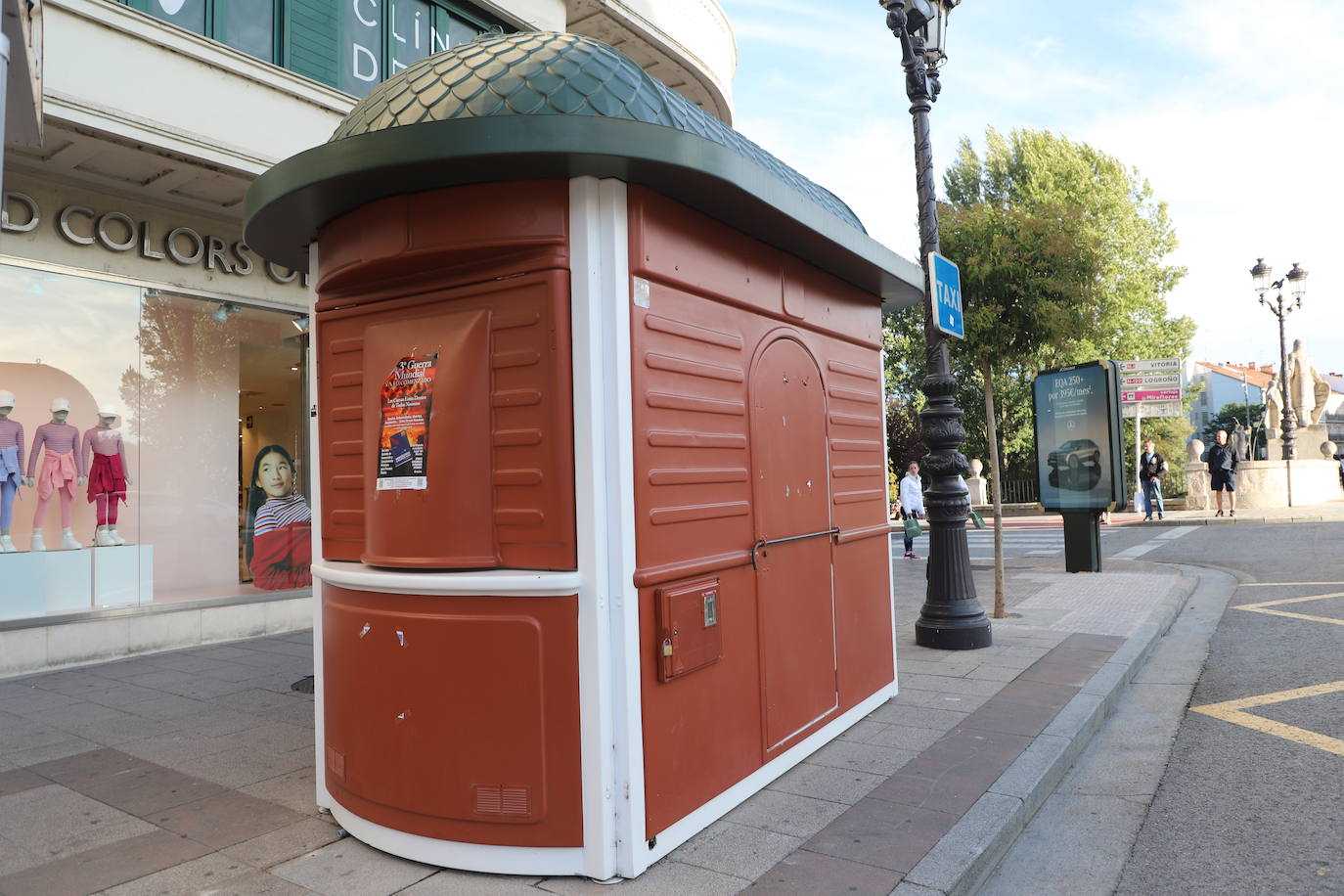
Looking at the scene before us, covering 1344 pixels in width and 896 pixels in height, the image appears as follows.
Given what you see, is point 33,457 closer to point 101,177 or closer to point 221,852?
point 101,177

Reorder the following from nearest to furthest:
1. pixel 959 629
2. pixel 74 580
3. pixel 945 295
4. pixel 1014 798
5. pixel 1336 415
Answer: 1. pixel 1014 798
2. pixel 945 295
3. pixel 959 629
4. pixel 74 580
5. pixel 1336 415

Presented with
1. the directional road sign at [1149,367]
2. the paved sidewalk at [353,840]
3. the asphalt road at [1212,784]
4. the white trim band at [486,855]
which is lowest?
the asphalt road at [1212,784]

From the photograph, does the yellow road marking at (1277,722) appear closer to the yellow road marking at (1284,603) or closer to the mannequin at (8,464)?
the yellow road marking at (1284,603)

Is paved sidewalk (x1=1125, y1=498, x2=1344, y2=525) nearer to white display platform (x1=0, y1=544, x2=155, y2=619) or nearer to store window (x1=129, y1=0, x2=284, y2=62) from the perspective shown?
store window (x1=129, y1=0, x2=284, y2=62)

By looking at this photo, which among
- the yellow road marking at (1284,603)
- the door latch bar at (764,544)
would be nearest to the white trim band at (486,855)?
the door latch bar at (764,544)

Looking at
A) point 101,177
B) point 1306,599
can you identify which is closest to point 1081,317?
point 1306,599

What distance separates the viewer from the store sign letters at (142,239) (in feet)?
25.5

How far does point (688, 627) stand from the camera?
3674 millimetres

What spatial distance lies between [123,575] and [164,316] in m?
2.63

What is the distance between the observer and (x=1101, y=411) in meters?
11.3

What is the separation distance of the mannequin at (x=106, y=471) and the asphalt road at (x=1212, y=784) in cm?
836

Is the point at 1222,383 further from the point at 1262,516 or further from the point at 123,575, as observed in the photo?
the point at 123,575

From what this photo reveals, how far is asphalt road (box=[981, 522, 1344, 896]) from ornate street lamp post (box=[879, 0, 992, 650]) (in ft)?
4.79

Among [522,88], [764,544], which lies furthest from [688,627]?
[522,88]
